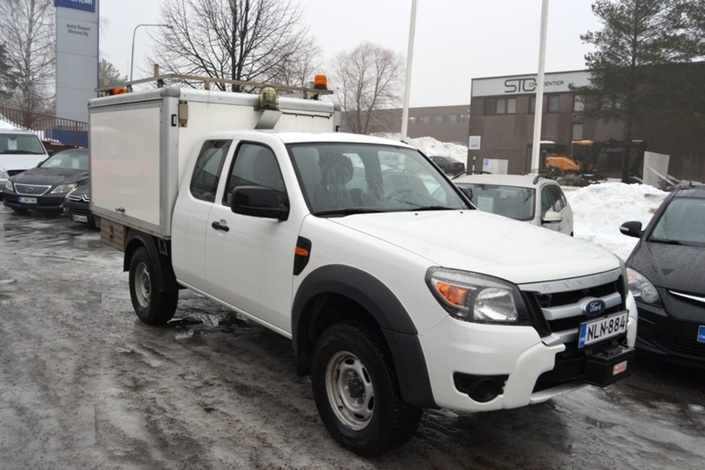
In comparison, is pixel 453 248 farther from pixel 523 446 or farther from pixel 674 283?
pixel 674 283

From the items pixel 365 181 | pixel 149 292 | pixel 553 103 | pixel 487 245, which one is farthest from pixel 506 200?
pixel 553 103

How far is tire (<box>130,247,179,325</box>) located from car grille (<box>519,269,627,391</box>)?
12.5 ft

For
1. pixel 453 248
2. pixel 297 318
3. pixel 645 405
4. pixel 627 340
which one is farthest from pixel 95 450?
pixel 645 405

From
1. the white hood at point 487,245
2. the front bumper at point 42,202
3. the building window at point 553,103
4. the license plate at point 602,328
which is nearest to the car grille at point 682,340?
the white hood at point 487,245

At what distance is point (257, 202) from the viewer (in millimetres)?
3967

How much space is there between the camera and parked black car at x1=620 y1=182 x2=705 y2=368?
16.3ft

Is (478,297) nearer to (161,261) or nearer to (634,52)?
(161,261)

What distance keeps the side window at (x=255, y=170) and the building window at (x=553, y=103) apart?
4827 cm

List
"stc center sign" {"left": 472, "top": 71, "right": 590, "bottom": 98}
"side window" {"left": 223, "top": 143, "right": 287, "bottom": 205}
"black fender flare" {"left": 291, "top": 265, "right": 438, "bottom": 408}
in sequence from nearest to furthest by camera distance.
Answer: "black fender flare" {"left": 291, "top": 265, "right": 438, "bottom": 408} → "side window" {"left": 223, "top": 143, "right": 287, "bottom": 205} → "stc center sign" {"left": 472, "top": 71, "right": 590, "bottom": 98}

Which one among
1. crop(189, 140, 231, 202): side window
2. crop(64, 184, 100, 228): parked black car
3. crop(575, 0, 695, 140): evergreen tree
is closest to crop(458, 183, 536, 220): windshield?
crop(189, 140, 231, 202): side window

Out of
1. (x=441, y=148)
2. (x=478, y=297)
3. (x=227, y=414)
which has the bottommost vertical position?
(x=227, y=414)

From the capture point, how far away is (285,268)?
4125 millimetres

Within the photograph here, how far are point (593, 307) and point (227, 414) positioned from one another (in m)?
2.42

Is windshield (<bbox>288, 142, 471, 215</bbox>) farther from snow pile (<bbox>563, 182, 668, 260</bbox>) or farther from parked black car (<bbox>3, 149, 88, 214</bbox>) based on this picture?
parked black car (<bbox>3, 149, 88, 214</bbox>)
